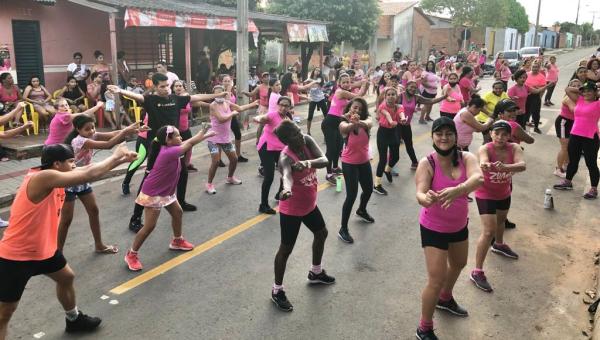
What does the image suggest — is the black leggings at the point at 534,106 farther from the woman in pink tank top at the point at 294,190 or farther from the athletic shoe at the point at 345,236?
the woman in pink tank top at the point at 294,190

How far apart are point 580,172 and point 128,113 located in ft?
34.3

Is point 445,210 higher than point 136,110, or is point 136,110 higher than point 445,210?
point 445,210

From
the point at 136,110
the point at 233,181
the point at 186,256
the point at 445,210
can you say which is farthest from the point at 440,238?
the point at 136,110

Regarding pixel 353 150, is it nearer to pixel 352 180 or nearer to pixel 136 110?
pixel 352 180

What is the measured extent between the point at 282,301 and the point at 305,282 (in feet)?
1.91

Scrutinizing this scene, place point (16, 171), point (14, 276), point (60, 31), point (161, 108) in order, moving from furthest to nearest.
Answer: point (60, 31) < point (16, 171) < point (161, 108) < point (14, 276)

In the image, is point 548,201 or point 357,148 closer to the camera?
point 357,148

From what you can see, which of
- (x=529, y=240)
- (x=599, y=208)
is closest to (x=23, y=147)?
(x=529, y=240)

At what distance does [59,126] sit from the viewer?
6.55m

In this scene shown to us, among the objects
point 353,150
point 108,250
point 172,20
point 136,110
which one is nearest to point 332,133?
point 353,150

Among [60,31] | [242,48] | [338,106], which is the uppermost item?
[60,31]

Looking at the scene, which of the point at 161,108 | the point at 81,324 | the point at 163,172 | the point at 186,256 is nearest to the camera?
the point at 81,324

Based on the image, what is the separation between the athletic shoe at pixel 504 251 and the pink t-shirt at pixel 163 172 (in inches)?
150

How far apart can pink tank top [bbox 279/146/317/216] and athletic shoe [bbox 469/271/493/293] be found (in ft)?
6.41
